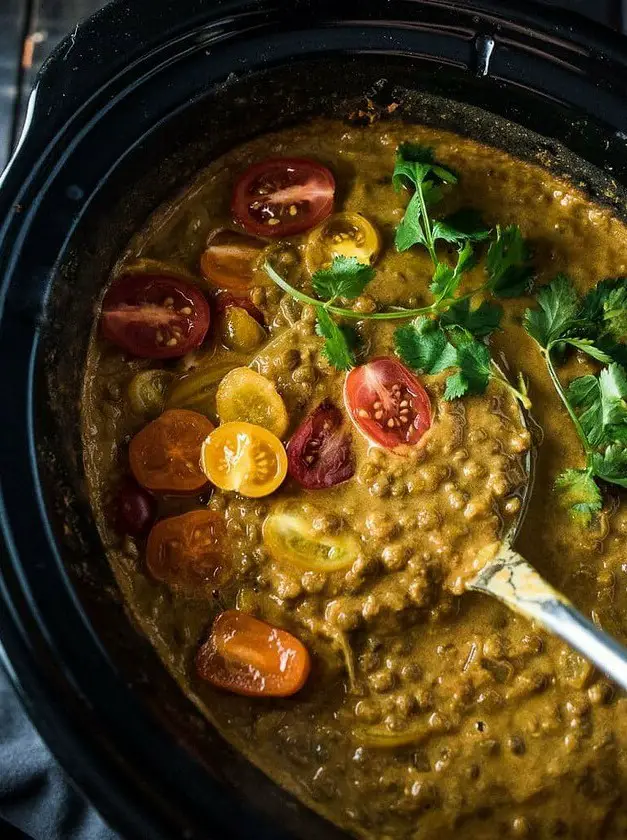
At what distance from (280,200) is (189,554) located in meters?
0.87

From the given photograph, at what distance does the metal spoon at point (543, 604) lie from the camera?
188 cm

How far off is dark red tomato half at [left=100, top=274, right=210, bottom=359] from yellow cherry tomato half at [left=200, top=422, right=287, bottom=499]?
0.23 m

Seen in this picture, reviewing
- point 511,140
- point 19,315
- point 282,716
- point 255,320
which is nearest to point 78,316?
point 19,315

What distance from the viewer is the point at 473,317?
2.16 m

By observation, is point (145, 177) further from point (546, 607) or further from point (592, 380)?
point (546, 607)

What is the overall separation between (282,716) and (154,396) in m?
0.76

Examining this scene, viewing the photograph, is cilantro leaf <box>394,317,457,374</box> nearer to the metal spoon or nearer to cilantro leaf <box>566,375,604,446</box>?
cilantro leaf <box>566,375,604,446</box>

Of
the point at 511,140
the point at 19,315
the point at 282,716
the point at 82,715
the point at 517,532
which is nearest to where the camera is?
the point at 82,715

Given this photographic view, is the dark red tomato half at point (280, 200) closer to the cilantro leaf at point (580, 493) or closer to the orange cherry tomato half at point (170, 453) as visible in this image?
the orange cherry tomato half at point (170, 453)

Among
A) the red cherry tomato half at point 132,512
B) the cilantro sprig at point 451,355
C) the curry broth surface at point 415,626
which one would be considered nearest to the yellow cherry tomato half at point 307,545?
the curry broth surface at point 415,626

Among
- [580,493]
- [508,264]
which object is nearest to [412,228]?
[508,264]

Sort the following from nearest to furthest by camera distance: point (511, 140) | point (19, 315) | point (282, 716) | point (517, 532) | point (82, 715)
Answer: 1. point (82, 715)
2. point (19, 315)
3. point (282, 716)
4. point (517, 532)
5. point (511, 140)

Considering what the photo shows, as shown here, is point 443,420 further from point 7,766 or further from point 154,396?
point 7,766

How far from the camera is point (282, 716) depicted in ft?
6.72
